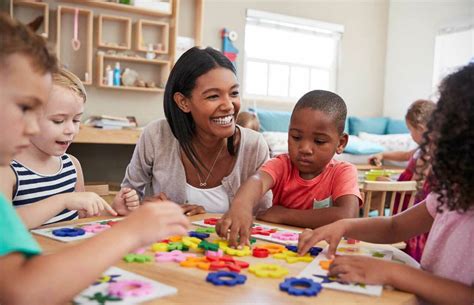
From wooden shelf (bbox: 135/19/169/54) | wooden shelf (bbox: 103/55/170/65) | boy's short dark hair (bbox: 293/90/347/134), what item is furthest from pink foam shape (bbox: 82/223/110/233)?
wooden shelf (bbox: 135/19/169/54)

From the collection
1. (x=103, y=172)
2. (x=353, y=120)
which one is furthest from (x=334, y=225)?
(x=353, y=120)

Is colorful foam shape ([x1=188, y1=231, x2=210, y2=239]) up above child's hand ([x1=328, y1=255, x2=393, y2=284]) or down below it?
below

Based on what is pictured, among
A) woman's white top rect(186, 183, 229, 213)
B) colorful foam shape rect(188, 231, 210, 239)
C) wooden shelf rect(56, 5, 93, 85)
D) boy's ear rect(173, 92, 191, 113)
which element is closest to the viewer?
colorful foam shape rect(188, 231, 210, 239)

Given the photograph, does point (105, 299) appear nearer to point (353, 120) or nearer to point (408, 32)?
point (353, 120)

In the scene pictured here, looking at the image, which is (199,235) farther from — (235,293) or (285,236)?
(235,293)

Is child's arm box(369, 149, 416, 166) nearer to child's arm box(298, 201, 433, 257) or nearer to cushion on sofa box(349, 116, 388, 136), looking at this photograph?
cushion on sofa box(349, 116, 388, 136)

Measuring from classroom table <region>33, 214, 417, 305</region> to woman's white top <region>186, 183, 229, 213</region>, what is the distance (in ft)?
2.75

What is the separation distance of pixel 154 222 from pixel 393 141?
5.82m

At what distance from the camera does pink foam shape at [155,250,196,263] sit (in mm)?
930

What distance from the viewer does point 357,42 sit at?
267 inches

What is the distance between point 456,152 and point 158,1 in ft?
14.5

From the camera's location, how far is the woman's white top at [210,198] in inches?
68.4

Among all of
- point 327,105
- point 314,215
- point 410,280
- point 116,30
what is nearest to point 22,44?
point 410,280

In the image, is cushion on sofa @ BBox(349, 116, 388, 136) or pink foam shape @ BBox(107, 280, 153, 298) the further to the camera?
cushion on sofa @ BBox(349, 116, 388, 136)
